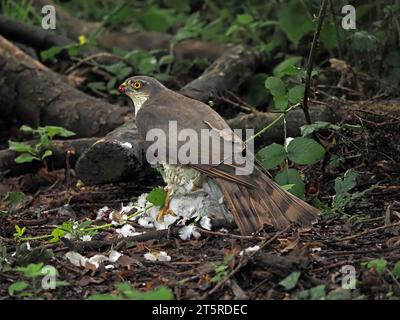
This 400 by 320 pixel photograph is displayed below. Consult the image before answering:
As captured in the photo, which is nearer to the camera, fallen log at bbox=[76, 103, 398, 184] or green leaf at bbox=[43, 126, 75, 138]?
fallen log at bbox=[76, 103, 398, 184]

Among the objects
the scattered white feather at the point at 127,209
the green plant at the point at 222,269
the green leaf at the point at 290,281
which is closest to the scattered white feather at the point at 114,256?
the green plant at the point at 222,269

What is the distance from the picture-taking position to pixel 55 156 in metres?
6.87

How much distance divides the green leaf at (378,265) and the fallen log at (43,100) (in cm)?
363

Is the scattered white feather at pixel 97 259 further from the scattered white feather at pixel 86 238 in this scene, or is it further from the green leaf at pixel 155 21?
the green leaf at pixel 155 21

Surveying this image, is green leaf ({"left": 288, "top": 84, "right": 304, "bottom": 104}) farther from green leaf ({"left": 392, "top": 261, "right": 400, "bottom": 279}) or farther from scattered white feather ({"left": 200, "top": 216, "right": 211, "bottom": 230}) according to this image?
green leaf ({"left": 392, "top": 261, "right": 400, "bottom": 279})

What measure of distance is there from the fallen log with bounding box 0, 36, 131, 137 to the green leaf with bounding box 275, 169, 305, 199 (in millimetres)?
2244

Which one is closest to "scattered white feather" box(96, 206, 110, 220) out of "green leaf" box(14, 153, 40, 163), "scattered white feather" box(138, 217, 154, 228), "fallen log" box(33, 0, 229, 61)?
"scattered white feather" box(138, 217, 154, 228)

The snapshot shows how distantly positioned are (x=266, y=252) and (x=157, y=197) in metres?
1.02

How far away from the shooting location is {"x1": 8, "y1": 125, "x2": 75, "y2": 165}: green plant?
6.48 metres

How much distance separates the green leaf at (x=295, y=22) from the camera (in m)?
8.02

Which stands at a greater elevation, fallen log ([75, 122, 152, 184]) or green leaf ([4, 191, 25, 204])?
fallen log ([75, 122, 152, 184])

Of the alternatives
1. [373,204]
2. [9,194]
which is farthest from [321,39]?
[9,194]

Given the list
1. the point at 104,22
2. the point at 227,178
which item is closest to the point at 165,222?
the point at 227,178
